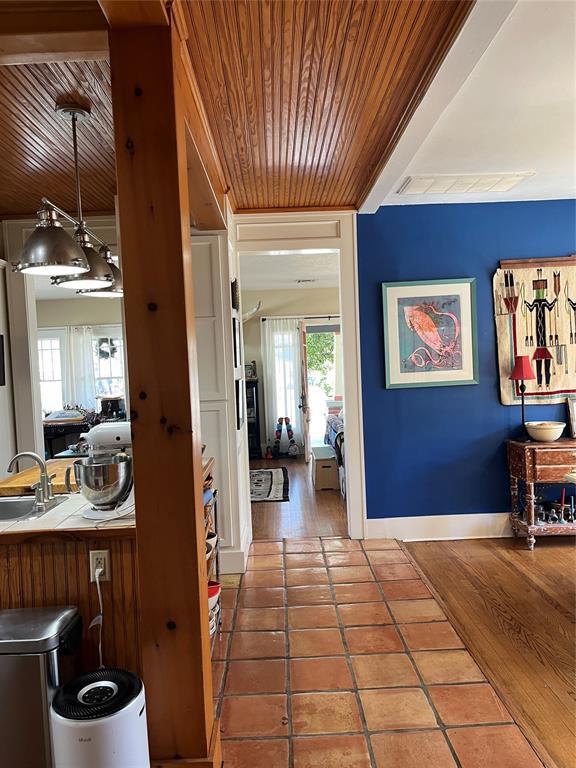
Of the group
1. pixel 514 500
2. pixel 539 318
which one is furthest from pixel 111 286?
pixel 514 500

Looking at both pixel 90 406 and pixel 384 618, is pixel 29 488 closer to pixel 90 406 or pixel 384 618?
pixel 384 618

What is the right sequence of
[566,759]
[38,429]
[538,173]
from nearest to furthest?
[566,759] → [538,173] → [38,429]

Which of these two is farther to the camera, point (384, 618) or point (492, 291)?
point (492, 291)

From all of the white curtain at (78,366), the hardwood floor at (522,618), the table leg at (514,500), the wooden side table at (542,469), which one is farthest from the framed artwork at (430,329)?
the white curtain at (78,366)

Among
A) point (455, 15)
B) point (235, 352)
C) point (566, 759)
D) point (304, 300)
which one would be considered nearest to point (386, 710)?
point (566, 759)

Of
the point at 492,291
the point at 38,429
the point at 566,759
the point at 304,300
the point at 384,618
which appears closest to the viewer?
the point at 566,759

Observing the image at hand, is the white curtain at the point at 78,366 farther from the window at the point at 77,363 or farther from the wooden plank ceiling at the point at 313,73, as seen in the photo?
the wooden plank ceiling at the point at 313,73

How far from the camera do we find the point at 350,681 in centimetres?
224

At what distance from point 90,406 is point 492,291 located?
6.43m

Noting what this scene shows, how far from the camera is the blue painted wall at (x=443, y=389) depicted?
396 centimetres

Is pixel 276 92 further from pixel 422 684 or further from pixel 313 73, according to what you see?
pixel 422 684

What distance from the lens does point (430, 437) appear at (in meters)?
4.02

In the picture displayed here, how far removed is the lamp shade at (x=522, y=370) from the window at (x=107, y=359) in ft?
20.2

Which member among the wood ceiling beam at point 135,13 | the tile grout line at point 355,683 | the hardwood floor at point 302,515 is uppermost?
the wood ceiling beam at point 135,13
